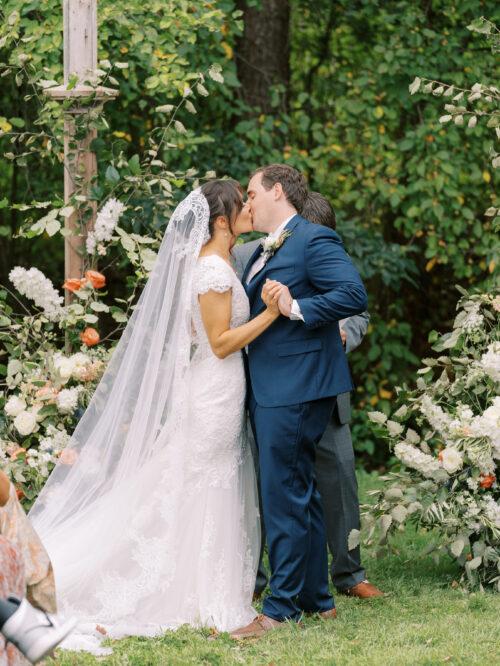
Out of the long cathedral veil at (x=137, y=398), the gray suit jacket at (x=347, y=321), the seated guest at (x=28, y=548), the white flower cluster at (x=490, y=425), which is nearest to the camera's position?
the seated guest at (x=28, y=548)

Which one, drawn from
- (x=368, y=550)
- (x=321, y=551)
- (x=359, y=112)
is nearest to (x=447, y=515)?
(x=321, y=551)

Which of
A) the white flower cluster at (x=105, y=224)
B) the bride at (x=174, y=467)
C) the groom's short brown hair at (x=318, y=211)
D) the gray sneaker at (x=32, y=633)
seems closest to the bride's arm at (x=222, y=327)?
the bride at (x=174, y=467)

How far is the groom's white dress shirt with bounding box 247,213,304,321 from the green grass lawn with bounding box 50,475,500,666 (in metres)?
1.18

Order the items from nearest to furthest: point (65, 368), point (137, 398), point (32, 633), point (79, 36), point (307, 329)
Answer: point (32, 633), point (307, 329), point (137, 398), point (65, 368), point (79, 36)

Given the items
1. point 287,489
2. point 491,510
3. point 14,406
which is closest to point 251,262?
point 287,489

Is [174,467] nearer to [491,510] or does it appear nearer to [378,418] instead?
→ [378,418]

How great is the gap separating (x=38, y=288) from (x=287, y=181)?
4.33 feet

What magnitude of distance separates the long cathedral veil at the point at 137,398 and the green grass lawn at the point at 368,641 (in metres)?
0.70

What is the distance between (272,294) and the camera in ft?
13.5

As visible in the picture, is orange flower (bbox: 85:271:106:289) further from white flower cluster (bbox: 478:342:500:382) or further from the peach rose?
white flower cluster (bbox: 478:342:500:382)

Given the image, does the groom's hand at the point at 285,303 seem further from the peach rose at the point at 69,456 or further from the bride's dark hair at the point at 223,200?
the peach rose at the point at 69,456

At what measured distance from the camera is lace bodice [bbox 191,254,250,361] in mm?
4273

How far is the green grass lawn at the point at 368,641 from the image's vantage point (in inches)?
148

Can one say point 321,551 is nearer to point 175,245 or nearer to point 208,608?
point 208,608
